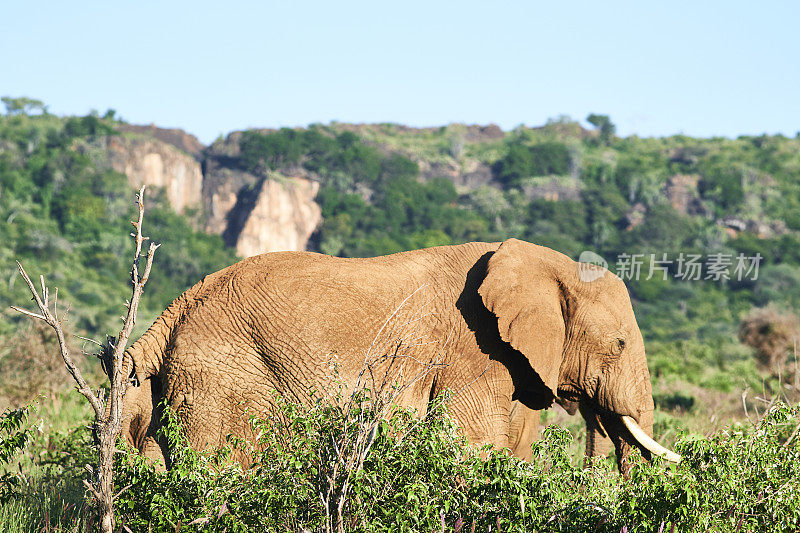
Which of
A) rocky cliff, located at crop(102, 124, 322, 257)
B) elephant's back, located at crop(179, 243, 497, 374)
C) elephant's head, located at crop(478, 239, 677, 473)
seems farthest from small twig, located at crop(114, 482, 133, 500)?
rocky cliff, located at crop(102, 124, 322, 257)

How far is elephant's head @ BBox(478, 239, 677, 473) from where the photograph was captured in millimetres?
6684

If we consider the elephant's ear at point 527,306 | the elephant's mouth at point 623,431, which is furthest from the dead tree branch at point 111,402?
the elephant's mouth at point 623,431

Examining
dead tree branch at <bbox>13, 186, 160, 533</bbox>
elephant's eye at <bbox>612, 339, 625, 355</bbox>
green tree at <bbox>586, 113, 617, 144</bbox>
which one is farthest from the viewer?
green tree at <bbox>586, 113, 617, 144</bbox>

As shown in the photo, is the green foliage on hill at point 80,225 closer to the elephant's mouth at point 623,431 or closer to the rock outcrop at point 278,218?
the rock outcrop at point 278,218

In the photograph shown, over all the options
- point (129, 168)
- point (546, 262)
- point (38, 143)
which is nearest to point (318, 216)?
point (129, 168)

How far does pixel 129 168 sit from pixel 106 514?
292 feet

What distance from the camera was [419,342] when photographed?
6.45m

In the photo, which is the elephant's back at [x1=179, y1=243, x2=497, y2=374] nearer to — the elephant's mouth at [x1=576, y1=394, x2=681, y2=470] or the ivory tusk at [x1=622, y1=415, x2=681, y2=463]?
the elephant's mouth at [x1=576, y1=394, x2=681, y2=470]

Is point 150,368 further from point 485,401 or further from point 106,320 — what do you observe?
point 106,320

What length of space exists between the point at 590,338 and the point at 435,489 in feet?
7.84

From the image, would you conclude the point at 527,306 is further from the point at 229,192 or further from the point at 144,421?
the point at 229,192

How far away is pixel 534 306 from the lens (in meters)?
6.53

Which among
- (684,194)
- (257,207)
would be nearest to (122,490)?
(257,207)

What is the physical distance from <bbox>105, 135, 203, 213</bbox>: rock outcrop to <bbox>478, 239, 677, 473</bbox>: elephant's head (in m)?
86.1
